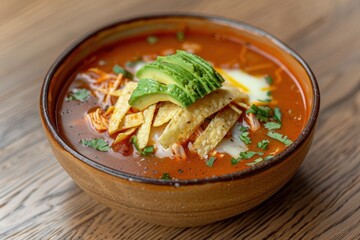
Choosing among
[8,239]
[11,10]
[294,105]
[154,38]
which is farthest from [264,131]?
[11,10]

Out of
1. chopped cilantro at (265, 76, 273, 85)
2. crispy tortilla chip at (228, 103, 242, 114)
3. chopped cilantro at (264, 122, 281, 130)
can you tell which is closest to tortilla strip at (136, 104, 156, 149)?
crispy tortilla chip at (228, 103, 242, 114)

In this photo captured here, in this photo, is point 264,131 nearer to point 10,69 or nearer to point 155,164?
point 155,164

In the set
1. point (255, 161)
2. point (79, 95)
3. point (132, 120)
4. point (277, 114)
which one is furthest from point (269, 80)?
point (79, 95)

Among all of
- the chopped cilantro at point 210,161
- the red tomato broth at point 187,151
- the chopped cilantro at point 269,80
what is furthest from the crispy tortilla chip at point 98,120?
the chopped cilantro at point 269,80

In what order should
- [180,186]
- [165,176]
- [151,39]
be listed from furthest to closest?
1. [151,39]
2. [165,176]
3. [180,186]

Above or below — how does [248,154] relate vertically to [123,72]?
below

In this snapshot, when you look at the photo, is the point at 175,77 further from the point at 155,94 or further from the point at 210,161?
the point at 210,161
